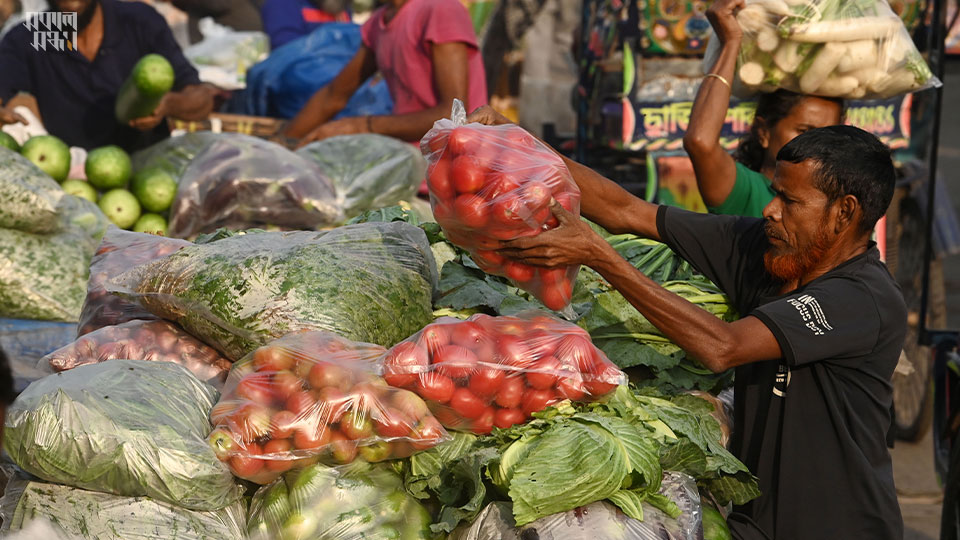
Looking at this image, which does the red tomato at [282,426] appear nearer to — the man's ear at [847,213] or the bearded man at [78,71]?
the man's ear at [847,213]

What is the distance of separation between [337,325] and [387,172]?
7.25 ft

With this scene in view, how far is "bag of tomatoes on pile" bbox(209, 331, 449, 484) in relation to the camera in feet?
6.82

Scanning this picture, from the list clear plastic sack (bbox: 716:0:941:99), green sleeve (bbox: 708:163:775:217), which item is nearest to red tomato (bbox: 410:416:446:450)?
green sleeve (bbox: 708:163:775:217)

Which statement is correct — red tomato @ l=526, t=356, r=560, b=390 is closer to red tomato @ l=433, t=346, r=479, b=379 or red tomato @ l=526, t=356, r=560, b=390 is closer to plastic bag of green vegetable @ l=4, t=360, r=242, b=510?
red tomato @ l=433, t=346, r=479, b=379

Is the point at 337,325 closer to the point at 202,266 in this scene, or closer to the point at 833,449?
the point at 202,266

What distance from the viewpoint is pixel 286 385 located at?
84.4 inches

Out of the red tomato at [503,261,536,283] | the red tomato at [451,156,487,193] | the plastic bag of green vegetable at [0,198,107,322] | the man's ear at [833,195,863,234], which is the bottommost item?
the plastic bag of green vegetable at [0,198,107,322]

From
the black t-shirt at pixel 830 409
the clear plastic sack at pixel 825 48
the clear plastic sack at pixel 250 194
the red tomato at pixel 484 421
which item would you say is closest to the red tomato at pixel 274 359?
the red tomato at pixel 484 421

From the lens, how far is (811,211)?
2438 mm

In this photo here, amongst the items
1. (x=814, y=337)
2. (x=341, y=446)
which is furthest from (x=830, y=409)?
(x=341, y=446)

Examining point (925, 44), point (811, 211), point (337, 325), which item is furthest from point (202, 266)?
point (925, 44)

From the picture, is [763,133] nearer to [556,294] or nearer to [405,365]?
[556,294]

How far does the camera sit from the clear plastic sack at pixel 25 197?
394 cm

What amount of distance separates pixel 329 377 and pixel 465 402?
30 centimetres
